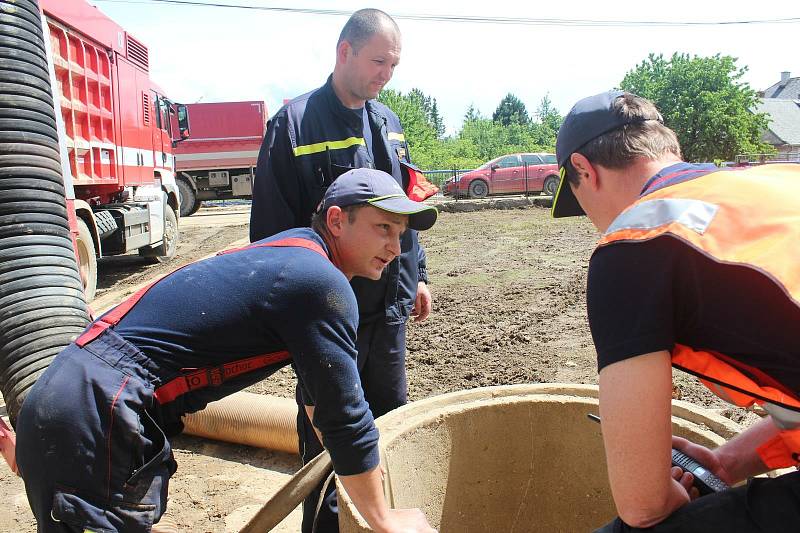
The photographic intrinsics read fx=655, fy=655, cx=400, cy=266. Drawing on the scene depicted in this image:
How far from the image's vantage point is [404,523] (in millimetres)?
1685

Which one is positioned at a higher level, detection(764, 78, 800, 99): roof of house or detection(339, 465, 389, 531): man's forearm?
detection(764, 78, 800, 99): roof of house

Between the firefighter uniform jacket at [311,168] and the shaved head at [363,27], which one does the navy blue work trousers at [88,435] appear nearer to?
the firefighter uniform jacket at [311,168]

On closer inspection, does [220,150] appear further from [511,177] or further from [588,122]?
[588,122]

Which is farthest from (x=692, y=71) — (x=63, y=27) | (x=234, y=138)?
(x=63, y=27)

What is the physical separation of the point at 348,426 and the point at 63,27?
6708 mm

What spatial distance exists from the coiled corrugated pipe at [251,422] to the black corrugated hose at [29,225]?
3.78ft

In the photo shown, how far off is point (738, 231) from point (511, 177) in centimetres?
1911

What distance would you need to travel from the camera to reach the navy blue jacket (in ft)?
5.28

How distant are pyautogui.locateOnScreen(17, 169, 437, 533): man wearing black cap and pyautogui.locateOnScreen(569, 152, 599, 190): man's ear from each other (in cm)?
63

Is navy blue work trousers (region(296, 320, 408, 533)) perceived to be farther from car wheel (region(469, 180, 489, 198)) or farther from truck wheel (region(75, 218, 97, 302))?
car wheel (region(469, 180, 489, 198))

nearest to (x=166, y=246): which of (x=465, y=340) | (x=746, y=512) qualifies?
(x=465, y=340)

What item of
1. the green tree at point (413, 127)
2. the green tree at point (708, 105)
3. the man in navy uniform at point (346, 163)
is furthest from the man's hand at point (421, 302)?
the green tree at point (413, 127)

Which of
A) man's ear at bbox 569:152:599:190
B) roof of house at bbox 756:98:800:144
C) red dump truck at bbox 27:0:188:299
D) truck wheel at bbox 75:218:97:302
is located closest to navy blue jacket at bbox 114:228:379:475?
man's ear at bbox 569:152:599:190

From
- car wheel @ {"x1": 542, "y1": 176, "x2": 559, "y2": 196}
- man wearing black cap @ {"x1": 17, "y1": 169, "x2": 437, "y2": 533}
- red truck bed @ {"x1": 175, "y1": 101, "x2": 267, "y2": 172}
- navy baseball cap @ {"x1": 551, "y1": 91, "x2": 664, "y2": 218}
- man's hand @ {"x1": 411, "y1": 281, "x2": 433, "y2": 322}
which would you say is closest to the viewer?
navy baseball cap @ {"x1": 551, "y1": 91, "x2": 664, "y2": 218}
